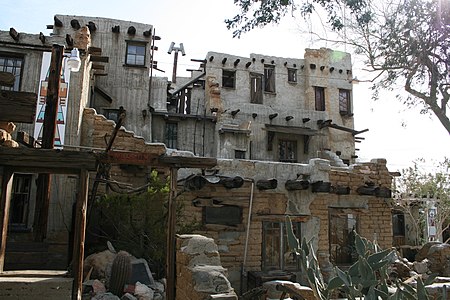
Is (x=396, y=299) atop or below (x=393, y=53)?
below

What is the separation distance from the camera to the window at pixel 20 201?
1155 centimetres

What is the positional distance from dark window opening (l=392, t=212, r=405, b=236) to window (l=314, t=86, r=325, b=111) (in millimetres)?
7457

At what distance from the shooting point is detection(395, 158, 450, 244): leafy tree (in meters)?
20.6

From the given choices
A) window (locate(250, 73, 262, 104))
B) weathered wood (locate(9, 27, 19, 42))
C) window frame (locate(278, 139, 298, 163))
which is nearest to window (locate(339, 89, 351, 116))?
window frame (locate(278, 139, 298, 163))

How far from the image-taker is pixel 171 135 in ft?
64.0

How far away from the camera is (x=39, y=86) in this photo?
1238cm

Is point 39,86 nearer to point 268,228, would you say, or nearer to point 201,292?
point 268,228

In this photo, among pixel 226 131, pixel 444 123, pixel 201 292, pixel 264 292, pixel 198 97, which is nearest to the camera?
pixel 201 292

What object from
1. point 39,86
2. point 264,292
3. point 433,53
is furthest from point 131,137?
point 433,53

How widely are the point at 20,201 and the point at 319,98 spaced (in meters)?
17.5

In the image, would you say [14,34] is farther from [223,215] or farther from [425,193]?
[425,193]

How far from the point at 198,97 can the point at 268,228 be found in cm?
1101

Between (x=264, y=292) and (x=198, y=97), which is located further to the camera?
(x=198, y=97)

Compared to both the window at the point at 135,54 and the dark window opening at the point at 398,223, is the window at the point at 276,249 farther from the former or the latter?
the dark window opening at the point at 398,223
